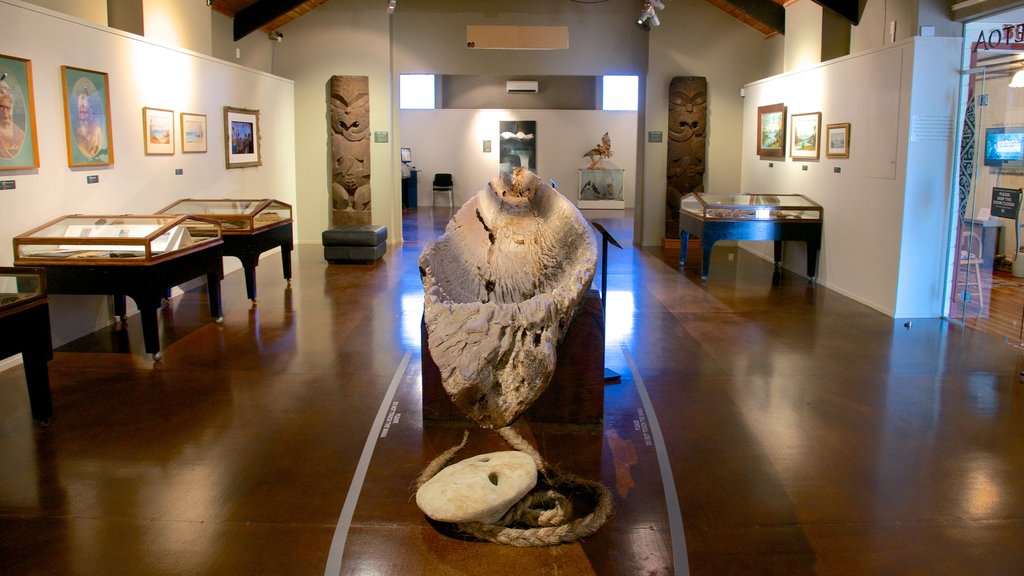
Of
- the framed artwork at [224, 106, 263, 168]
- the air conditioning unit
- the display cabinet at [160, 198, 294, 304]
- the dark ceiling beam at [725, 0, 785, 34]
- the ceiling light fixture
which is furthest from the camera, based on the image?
the air conditioning unit

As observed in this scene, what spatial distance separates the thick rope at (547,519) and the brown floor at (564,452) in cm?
6

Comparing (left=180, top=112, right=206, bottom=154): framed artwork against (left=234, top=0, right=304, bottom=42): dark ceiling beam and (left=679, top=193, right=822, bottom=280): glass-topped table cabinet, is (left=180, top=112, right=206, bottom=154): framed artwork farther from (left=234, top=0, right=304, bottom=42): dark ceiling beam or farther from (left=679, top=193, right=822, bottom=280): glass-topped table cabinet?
(left=679, top=193, right=822, bottom=280): glass-topped table cabinet

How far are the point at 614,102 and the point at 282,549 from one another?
20311mm

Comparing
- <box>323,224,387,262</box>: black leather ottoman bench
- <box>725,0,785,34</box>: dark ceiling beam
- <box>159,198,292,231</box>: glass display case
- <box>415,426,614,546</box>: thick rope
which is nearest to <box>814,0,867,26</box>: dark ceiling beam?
<box>725,0,785,34</box>: dark ceiling beam

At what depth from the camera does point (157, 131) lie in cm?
849

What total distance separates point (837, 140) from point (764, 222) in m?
1.27

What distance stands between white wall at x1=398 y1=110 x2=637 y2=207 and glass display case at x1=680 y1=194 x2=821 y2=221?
440 inches

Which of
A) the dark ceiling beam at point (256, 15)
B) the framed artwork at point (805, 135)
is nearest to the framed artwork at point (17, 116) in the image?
the dark ceiling beam at point (256, 15)

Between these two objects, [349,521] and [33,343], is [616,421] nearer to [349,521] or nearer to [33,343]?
[349,521]

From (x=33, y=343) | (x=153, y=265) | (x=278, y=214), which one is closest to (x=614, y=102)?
(x=278, y=214)

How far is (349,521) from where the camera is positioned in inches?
144

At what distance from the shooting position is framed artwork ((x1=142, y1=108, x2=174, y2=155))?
8.24m

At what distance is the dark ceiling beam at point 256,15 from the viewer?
1134 cm

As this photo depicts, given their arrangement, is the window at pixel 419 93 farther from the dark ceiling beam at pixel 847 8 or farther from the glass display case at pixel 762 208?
the dark ceiling beam at pixel 847 8
